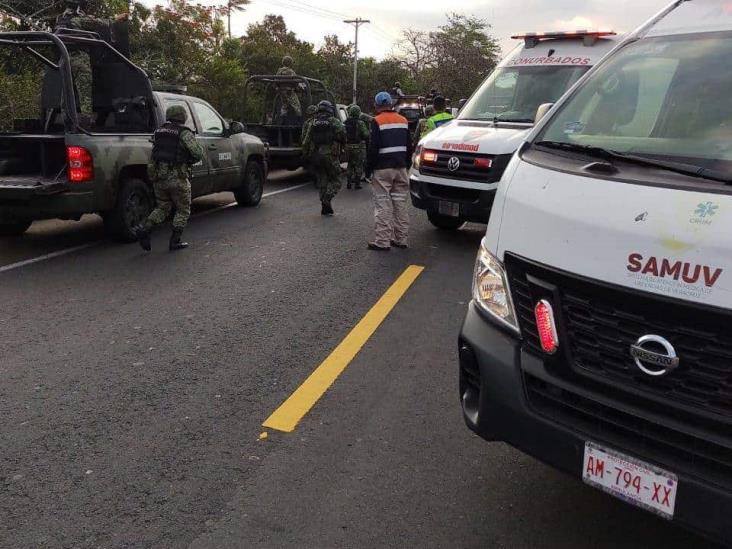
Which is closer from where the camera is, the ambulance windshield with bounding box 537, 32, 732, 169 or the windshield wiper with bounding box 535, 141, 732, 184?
the windshield wiper with bounding box 535, 141, 732, 184

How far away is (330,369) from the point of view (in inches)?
171

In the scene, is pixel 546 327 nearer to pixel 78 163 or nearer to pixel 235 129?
pixel 78 163

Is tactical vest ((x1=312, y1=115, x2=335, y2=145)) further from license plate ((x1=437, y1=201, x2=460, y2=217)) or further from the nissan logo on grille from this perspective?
the nissan logo on grille

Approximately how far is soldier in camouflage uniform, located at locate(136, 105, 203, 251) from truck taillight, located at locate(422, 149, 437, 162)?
8.52 ft

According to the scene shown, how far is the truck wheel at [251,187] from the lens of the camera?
34.4 feet

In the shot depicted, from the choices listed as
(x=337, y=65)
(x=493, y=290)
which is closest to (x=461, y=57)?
(x=337, y=65)

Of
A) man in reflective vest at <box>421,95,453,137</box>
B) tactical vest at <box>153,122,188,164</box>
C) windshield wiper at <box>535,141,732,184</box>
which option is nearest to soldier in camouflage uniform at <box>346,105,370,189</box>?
man in reflective vest at <box>421,95,453,137</box>

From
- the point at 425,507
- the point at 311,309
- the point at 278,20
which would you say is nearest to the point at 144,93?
the point at 311,309

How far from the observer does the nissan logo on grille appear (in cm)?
208

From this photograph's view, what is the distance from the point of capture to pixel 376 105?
789 cm

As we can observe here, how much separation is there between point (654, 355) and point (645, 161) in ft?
2.85

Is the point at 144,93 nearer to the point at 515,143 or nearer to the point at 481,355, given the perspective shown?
the point at 515,143

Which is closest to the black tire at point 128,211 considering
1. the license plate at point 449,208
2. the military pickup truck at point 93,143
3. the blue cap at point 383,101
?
the military pickup truck at point 93,143

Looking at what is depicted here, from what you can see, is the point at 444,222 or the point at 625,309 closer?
the point at 625,309
